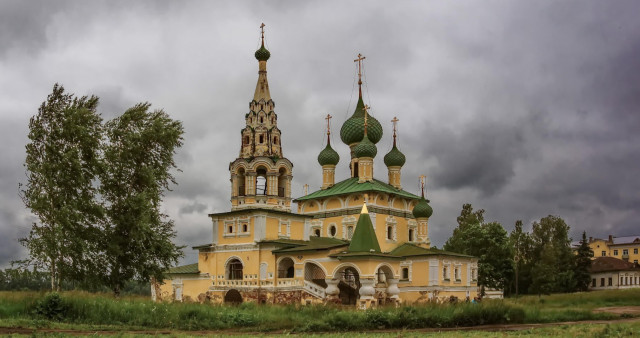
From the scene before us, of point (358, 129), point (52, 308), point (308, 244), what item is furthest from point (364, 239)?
point (52, 308)

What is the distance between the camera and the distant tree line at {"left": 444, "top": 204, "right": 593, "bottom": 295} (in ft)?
168

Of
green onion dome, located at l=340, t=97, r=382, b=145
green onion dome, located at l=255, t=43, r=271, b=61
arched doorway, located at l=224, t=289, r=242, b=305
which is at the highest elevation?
green onion dome, located at l=255, t=43, r=271, b=61

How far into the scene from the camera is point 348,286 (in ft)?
120

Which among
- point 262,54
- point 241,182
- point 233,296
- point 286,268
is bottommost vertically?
point 233,296

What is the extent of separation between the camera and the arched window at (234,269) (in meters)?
38.2

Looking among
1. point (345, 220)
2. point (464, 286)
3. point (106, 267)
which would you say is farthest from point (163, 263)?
point (464, 286)

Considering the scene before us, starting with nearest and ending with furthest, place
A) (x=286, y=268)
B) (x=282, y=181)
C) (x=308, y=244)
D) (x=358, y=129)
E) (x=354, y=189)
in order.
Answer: (x=286, y=268) → (x=308, y=244) → (x=282, y=181) → (x=354, y=189) → (x=358, y=129)

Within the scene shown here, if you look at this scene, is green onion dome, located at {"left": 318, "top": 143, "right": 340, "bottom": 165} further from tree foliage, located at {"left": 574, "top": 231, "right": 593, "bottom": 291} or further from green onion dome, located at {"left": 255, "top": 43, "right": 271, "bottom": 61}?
tree foliage, located at {"left": 574, "top": 231, "right": 593, "bottom": 291}

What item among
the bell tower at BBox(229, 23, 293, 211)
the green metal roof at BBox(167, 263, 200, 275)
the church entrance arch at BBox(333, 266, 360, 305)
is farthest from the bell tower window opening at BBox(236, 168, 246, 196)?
the church entrance arch at BBox(333, 266, 360, 305)

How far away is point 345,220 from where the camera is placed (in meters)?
41.3

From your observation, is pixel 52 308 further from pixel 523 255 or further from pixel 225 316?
pixel 523 255

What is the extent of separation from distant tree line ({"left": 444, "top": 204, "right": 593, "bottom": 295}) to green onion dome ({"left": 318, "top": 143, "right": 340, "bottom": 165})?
1303 cm

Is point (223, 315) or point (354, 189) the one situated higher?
point (354, 189)

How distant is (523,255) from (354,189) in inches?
983
